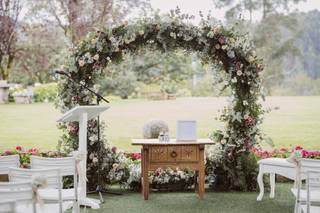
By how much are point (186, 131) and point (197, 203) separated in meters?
0.84

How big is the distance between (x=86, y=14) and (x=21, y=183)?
209 inches

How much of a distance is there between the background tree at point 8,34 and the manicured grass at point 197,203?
10.5 ft

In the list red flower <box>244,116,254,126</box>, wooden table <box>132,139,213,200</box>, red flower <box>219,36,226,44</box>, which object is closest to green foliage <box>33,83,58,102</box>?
wooden table <box>132,139,213,200</box>

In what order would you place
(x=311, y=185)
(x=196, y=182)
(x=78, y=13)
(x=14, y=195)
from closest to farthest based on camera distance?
(x=14, y=195), (x=311, y=185), (x=196, y=182), (x=78, y=13)

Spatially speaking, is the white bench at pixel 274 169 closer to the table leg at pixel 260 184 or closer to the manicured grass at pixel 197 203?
the table leg at pixel 260 184

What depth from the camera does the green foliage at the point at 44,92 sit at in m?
8.95

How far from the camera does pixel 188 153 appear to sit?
6355mm

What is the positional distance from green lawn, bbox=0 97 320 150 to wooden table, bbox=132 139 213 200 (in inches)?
95.6

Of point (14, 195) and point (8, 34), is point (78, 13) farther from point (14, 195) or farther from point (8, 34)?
point (14, 195)

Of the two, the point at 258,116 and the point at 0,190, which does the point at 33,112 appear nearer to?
the point at 258,116

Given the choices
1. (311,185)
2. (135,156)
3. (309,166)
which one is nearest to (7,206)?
(311,185)

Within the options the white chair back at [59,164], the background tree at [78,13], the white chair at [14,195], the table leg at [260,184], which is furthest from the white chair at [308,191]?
the background tree at [78,13]

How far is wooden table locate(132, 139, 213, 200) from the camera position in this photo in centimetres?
634

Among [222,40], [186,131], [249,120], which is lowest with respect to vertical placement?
[186,131]
